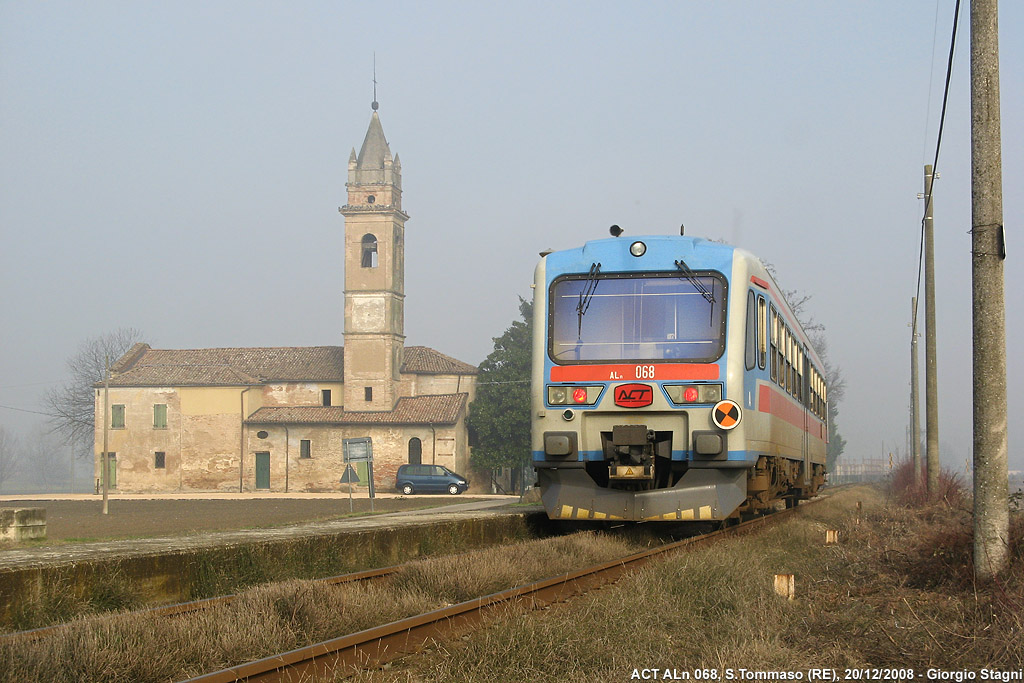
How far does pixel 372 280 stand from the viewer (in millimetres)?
59344

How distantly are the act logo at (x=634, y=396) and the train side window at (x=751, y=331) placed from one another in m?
1.08

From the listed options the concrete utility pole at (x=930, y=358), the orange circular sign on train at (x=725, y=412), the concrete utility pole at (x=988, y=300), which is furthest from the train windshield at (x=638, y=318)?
the concrete utility pole at (x=930, y=358)

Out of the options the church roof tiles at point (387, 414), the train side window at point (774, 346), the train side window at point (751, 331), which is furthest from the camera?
the church roof tiles at point (387, 414)

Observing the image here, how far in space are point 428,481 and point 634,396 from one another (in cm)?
4299

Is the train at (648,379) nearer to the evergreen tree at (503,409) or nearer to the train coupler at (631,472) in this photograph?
the train coupler at (631,472)

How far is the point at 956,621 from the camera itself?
6.59 m

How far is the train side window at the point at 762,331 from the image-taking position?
39.4 feet

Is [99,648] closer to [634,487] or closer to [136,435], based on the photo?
[634,487]

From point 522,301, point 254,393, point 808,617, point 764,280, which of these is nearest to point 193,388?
point 254,393

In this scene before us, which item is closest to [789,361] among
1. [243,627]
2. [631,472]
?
[631,472]

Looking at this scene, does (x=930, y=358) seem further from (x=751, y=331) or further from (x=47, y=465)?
(x=47, y=465)

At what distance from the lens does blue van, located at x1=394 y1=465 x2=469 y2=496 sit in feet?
174

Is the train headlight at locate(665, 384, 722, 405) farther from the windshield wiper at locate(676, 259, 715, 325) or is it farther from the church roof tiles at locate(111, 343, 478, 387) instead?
the church roof tiles at locate(111, 343, 478, 387)

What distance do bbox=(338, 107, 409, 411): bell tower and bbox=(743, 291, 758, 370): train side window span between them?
47.4 meters
